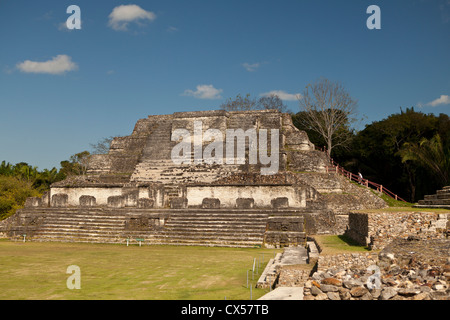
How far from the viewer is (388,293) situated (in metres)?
4.59

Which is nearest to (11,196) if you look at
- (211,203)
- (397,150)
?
(211,203)

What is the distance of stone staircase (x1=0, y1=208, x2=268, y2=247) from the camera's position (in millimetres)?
12781

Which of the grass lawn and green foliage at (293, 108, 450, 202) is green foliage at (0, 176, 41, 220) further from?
green foliage at (293, 108, 450, 202)

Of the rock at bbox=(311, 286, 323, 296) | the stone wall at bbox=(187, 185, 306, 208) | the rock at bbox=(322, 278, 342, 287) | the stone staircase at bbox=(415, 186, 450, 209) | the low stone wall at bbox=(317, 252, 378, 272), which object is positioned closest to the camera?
the rock at bbox=(311, 286, 323, 296)

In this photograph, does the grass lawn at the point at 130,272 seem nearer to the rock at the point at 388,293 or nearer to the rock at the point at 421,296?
the rock at the point at 388,293

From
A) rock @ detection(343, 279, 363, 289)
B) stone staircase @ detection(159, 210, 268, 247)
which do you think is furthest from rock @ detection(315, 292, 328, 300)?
stone staircase @ detection(159, 210, 268, 247)

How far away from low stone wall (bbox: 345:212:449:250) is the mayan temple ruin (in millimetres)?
4625

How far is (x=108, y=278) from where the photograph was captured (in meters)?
7.36

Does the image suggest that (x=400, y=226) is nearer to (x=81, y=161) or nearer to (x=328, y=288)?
(x=328, y=288)

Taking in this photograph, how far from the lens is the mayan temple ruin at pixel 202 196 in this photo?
13.2m

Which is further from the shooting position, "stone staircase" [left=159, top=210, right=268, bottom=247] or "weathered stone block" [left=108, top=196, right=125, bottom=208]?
"weathered stone block" [left=108, top=196, right=125, bottom=208]

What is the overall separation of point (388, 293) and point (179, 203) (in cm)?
1114

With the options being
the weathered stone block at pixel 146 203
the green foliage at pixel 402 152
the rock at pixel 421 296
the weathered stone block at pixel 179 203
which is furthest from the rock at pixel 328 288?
the green foliage at pixel 402 152
